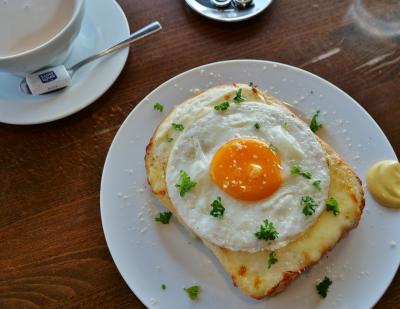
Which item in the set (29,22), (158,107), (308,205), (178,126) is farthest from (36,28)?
(308,205)

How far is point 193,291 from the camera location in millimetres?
2020

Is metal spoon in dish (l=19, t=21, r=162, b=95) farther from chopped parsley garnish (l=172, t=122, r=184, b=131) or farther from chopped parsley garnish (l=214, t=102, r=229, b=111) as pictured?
chopped parsley garnish (l=214, t=102, r=229, b=111)

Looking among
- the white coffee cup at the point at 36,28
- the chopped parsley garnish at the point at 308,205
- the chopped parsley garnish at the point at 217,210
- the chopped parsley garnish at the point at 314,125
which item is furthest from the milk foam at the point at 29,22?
the chopped parsley garnish at the point at 308,205

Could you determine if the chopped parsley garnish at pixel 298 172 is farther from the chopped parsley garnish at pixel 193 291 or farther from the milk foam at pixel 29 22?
the milk foam at pixel 29 22

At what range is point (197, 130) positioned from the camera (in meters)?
2.18

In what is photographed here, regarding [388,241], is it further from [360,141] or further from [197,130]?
[197,130]

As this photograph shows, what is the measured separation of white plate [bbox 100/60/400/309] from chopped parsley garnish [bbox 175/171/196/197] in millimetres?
221

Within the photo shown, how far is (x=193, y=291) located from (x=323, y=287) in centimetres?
57

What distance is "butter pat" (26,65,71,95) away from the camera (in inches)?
94.9

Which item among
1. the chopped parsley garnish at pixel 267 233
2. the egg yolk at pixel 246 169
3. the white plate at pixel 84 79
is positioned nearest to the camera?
the chopped parsley garnish at pixel 267 233

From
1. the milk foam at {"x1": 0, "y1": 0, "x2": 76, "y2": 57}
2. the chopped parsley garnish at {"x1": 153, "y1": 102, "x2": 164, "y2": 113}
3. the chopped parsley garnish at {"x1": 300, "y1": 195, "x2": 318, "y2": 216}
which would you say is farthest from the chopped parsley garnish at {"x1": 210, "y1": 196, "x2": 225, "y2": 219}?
the milk foam at {"x1": 0, "y1": 0, "x2": 76, "y2": 57}

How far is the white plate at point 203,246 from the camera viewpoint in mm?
2008

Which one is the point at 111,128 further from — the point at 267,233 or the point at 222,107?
the point at 267,233

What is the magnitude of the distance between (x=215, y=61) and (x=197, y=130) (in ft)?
2.28
